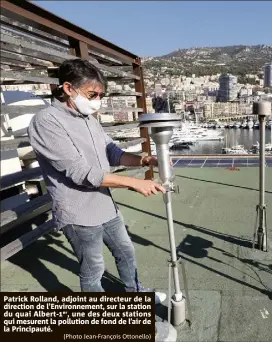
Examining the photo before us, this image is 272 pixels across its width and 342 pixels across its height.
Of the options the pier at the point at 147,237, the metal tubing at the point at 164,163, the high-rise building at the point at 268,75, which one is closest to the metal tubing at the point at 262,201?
the pier at the point at 147,237

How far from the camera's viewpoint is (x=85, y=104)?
1.92 metres

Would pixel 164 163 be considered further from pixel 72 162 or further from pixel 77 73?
pixel 77 73

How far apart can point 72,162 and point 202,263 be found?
2.01 meters

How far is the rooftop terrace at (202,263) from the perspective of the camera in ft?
7.56

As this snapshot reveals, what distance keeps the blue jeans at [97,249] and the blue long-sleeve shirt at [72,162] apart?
0.07m

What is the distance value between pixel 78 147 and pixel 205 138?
6511 cm

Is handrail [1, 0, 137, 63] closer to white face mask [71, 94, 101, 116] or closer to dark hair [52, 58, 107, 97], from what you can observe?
dark hair [52, 58, 107, 97]

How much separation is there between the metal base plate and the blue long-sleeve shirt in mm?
835

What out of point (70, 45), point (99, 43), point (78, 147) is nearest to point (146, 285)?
point (78, 147)

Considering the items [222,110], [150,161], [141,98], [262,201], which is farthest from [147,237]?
[222,110]

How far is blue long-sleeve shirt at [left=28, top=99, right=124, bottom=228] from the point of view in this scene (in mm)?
1753

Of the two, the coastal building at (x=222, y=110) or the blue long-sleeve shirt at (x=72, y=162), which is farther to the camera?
the coastal building at (x=222, y=110)

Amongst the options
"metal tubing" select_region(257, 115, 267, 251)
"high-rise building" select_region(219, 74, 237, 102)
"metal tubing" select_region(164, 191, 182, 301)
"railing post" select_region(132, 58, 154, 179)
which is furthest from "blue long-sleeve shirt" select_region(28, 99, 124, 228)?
"high-rise building" select_region(219, 74, 237, 102)

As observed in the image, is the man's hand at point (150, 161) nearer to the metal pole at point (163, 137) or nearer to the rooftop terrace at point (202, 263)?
the metal pole at point (163, 137)
